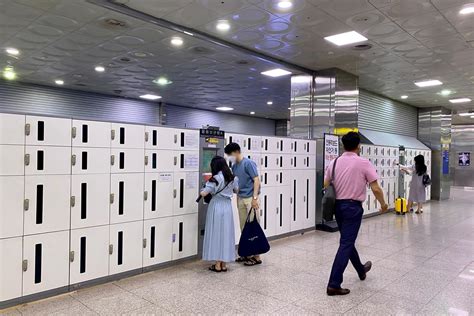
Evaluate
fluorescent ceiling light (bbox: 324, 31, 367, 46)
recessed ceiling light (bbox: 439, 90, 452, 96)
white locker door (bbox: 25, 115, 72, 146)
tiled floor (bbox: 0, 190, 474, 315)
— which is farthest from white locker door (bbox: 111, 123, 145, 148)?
recessed ceiling light (bbox: 439, 90, 452, 96)

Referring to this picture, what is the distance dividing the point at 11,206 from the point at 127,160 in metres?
1.26

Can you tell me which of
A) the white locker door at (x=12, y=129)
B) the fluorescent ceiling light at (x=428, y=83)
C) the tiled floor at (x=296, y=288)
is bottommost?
the tiled floor at (x=296, y=288)

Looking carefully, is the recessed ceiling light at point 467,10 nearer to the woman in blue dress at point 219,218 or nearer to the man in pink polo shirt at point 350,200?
the man in pink polo shirt at point 350,200

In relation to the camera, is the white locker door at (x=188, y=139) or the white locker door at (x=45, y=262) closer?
the white locker door at (x=45, y=262)

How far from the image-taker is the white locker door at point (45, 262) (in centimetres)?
334

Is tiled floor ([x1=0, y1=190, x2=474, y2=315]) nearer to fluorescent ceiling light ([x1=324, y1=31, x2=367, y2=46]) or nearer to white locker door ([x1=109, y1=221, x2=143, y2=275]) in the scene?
white locker door ([x1=109, y1=221, x2=143, y2=275])

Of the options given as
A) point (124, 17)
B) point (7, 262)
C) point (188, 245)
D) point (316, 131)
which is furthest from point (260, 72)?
point (7, 262)

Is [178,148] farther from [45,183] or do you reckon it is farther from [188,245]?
[45,183]

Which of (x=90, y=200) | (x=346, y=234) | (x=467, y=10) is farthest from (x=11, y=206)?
(x=467, y=10)

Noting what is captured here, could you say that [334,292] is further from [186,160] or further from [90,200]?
[90,200]

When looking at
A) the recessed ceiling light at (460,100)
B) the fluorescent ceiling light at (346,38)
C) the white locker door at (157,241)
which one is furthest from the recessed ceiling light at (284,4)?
the recessed ceiling light at (460,100)

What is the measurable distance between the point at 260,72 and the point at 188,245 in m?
5.29

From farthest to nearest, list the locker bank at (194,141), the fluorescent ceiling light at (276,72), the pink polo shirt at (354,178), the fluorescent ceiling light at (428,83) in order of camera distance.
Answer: the fluorescent ceiling light at (428,83), the fluorescent ceiling light at (276,72), the pink polo shirt at (354,178), the locker bank at (194,141)

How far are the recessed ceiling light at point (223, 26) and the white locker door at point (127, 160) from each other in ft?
8.39
